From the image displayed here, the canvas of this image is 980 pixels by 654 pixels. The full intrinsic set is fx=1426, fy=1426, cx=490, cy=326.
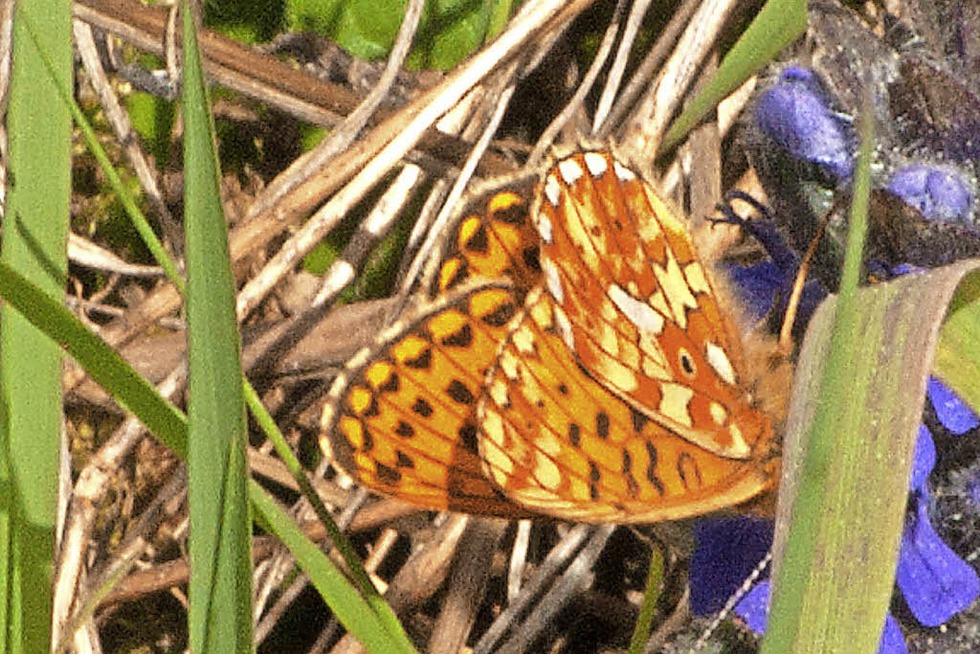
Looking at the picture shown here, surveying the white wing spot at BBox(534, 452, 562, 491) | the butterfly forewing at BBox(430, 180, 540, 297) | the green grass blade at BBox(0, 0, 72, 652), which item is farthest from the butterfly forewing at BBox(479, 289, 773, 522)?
the green grass blade at BBox(0, 0, 72, 652)

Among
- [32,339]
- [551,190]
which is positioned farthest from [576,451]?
[32,339]

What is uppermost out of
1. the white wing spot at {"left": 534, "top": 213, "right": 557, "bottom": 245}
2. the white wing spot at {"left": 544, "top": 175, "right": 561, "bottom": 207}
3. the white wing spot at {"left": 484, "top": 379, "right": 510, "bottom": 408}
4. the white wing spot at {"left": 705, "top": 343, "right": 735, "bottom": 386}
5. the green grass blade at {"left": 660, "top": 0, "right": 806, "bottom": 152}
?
the green grass blade at {"left": 660, "top": 0, "right": 806, "bottom": 152}

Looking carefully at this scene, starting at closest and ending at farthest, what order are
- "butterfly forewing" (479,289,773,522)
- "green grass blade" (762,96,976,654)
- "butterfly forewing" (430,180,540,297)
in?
"green grass blade" (762,96,976,654) → "butterfly forewing" (479,289,773,522) → "butterfly forewing" (430,180,540,297)

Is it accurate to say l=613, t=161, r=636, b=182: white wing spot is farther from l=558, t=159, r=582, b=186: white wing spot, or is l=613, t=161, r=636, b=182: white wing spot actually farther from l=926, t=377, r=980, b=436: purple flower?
l=926, t=377, r=980, b=436: purple flower

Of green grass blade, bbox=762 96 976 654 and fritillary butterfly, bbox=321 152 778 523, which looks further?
fritillary butterfly, bbox=321 152 778 523

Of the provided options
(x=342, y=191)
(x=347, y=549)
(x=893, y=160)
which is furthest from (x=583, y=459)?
(x=342, y=191)

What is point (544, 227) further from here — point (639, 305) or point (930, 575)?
point (930, 575)

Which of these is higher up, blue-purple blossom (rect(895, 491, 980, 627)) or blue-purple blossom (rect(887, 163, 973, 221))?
blue-purple blossom (rect(887, 163, 973, 221))

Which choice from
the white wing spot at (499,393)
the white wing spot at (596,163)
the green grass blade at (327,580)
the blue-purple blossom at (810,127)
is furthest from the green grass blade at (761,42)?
the green grass blade at (327,580)

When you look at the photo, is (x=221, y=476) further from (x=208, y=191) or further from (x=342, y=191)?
(x=342, y=191)
